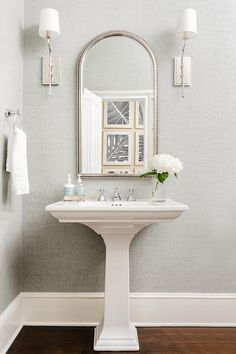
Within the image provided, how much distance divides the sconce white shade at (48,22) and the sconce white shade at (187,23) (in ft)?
2.67

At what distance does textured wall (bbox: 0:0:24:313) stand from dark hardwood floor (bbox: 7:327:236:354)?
11.1 inches

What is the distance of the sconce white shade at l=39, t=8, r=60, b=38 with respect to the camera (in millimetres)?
2240

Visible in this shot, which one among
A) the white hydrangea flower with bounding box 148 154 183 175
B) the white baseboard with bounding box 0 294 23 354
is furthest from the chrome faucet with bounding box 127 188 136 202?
the white baseboard with bounding box 0 294 23 354

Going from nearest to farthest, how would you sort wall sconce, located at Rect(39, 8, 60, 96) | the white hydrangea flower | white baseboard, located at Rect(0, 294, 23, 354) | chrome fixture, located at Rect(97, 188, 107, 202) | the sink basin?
the sink basin, white baseboard, located at Rect(0, 294, 23, 354), the white hydrangea flower, wall sconce, located at Rect(39, 8, 60, 96), chrome fixture, located at Rect(97, 188, 107, 202)

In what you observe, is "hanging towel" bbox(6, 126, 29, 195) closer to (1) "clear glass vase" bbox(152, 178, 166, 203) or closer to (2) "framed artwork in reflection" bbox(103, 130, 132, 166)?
(2) "framed artwork in reflection" bbox(103, 130, 132, 166)

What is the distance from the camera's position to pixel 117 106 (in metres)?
2.41

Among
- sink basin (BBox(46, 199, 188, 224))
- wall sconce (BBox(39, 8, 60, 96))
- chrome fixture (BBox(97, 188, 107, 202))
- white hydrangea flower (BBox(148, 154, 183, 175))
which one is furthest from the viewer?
chrome fixture (BBox(97, 188, 107, 202))

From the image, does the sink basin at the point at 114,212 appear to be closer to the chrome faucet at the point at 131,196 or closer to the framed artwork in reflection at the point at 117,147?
the chrome faucet at the point at 131,196

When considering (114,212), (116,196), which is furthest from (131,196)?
(114,212)

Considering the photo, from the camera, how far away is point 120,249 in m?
2.09

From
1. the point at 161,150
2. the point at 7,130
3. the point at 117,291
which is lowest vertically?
the point at 117,291

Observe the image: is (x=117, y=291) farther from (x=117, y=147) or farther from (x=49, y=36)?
(x=49, y=36)

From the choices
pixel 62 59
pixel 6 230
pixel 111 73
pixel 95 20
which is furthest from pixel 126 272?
pixel 95 20

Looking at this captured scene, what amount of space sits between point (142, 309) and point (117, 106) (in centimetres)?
143
